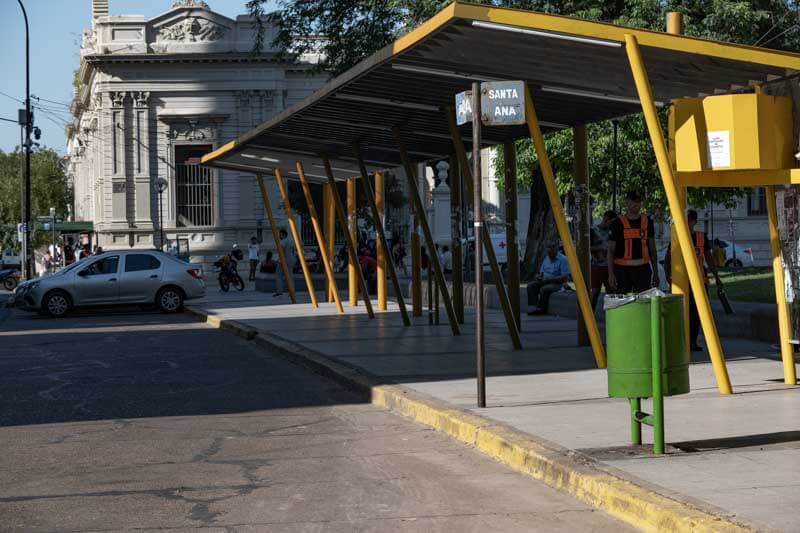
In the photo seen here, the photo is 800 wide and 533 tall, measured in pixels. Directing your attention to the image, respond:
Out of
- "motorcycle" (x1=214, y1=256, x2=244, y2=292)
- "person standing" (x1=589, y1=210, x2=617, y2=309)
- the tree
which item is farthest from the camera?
"motorcycle" (x1=214, y1=256, x2=244, y2=292)

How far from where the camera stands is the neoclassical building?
217 feet

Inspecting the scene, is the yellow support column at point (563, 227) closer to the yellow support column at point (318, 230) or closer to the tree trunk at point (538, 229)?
the yellow support column at point (318, 230)

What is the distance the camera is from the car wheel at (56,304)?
2939 cm

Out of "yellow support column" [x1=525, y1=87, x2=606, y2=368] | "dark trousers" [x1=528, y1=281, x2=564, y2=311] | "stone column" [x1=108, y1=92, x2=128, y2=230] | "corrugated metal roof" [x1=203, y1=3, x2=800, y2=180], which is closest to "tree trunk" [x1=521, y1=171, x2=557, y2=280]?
"dark trousers" [x1=528, y1=281, x2=564, y2=311]

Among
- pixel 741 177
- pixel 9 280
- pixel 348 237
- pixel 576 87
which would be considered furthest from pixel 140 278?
pixel 9 280

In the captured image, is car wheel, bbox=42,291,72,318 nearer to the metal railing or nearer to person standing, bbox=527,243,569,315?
person standing, bbox=527,243,569,315

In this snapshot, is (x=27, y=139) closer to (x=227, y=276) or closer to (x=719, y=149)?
(x=227, y=276)

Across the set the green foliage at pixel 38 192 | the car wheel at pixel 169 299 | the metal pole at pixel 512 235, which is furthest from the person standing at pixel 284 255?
the green foliage at pixel 38 192

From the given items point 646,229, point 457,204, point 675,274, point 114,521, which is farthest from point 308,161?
point 114,521

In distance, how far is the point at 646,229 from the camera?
49.2 feet

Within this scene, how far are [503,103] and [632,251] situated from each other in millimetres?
4575

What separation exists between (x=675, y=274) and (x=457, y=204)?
8521mm

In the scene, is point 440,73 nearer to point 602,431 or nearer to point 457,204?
point 602,431

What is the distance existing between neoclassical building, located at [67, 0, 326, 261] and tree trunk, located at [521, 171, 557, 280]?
3218 cm
